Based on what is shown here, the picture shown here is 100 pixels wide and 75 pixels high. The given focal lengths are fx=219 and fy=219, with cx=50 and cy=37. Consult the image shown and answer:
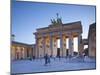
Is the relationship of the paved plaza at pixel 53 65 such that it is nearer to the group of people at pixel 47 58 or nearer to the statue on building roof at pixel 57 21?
the group of people at pixel 47 58

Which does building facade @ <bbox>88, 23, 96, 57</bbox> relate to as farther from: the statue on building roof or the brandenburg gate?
the statue on building roof

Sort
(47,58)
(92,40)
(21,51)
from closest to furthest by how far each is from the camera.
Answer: (21,51) < (47,58) < (92,40)

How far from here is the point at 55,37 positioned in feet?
11.0

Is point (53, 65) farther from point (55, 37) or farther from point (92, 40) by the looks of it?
point (92, 40)

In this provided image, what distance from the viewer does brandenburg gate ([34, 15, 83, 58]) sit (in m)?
3.25

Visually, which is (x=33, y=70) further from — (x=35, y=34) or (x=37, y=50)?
(x=35, y=34)

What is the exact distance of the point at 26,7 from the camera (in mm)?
3154

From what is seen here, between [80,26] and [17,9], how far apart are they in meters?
1.07

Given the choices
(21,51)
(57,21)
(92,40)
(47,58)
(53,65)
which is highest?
(57,21)

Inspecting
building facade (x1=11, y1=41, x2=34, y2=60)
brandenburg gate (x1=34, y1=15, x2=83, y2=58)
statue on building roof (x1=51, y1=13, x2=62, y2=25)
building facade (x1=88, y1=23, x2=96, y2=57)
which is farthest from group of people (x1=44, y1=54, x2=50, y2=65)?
building facade (x1=88, y1=23, x2=96, y2=57)

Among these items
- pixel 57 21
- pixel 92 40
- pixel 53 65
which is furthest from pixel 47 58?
pixel 92 40

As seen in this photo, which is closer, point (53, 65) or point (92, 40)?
point (53, 65)

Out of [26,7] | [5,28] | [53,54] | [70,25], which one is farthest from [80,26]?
[5,28]

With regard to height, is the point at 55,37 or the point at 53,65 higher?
the point at 55,37
